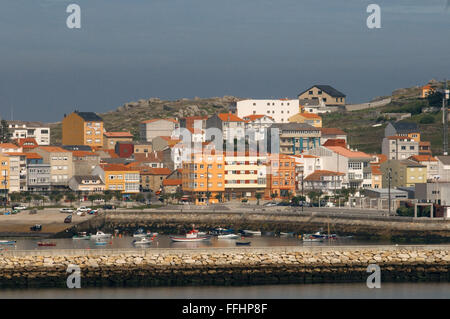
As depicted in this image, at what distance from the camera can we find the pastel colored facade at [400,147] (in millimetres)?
144625

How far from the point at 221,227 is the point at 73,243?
2221cm

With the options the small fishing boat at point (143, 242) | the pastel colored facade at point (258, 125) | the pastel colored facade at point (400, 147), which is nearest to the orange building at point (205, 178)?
the pastel colored facade at point (258, 125)

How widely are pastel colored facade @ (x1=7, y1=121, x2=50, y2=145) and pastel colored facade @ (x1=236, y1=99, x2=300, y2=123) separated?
32597mm

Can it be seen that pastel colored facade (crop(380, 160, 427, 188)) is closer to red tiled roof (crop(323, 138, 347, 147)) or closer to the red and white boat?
red tiled roof (crop(323, 138, 347, 147))

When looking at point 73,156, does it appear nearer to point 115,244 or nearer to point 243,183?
point 243,183

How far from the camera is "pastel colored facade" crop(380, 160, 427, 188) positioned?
126 meters

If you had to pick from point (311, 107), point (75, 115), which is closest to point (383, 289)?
point (75, 115)

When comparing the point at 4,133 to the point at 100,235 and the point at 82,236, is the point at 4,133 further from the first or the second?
the point at 100,235

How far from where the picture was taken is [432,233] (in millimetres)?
90750

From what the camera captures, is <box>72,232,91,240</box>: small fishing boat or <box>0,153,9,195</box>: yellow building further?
<box>0,153,9,195</box>: yellow building

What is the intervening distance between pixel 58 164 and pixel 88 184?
24.2ft

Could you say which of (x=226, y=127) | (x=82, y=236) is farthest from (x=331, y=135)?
(x=82, y=236)

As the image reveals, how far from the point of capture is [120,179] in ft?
410

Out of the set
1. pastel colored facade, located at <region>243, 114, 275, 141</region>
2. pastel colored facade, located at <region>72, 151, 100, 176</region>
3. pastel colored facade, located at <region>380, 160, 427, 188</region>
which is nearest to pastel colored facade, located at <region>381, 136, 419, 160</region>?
pastel colored facade, located at <region>380, 160, 427, 188</region>
